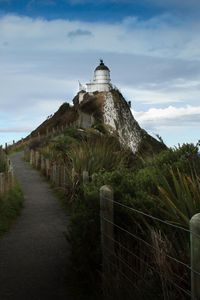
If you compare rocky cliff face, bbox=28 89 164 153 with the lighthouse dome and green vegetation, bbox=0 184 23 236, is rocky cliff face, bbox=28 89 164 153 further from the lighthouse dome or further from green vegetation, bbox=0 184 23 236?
green vegetation, bbox=0 184 23 236

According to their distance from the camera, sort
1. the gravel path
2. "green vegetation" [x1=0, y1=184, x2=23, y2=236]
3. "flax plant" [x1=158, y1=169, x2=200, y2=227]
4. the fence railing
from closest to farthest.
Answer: the fence railing → "flax plant" [x1=158, y1=169, x2=200, y2=227] → the gravel path → "green vegetation" [x1=0, y1=184, x2=23, y2=236]

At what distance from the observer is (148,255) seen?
6.02 meters

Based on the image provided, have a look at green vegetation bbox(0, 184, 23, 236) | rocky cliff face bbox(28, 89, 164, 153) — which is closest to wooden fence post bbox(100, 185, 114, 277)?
green vegetation bbox(0, 184, 23, 236)

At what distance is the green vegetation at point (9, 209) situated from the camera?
42.3ft

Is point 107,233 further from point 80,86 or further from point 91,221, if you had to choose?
point 80,86

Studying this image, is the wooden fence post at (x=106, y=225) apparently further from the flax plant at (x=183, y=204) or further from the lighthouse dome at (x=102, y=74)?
the lighthouse dome at (x=102, y=74)

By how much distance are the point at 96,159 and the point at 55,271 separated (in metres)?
9.17

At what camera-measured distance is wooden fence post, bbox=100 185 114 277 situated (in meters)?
7.04

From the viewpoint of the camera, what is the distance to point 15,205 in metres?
15.6

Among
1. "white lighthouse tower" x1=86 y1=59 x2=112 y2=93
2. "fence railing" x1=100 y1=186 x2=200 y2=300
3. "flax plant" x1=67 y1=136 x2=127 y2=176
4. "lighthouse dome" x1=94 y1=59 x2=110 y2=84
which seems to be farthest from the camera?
"lighthouse dome" x1=94 y1=59 x2=110 y2=84

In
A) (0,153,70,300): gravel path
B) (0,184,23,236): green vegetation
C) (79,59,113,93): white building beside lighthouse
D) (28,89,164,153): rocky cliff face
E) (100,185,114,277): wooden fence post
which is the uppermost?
(79,59,113,93): white building beside lighthouse

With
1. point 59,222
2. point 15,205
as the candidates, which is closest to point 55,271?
point 59,222

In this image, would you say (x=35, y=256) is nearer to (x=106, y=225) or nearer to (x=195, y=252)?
(x=106, y=225)

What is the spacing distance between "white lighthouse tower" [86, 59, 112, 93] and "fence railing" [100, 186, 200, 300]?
75.1 metres
